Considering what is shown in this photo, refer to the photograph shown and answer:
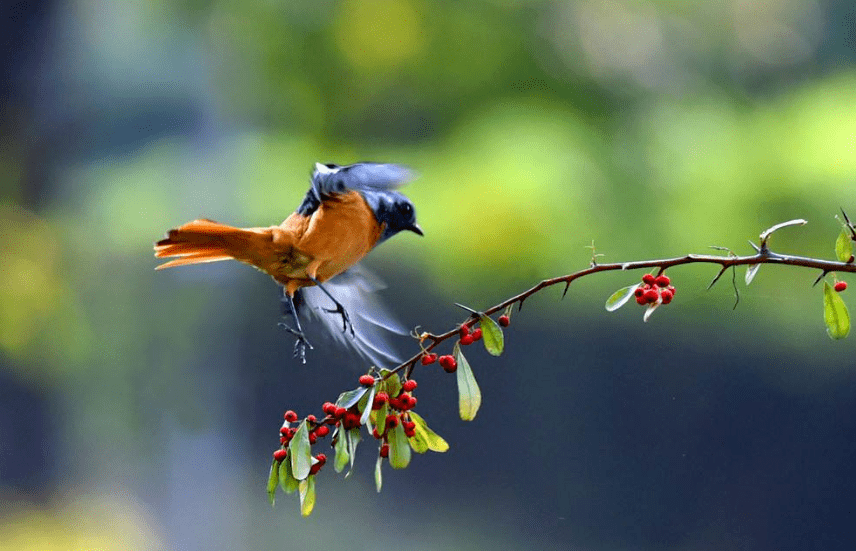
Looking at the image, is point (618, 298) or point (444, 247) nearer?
point (618, 298)

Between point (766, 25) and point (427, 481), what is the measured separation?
2.81 feet

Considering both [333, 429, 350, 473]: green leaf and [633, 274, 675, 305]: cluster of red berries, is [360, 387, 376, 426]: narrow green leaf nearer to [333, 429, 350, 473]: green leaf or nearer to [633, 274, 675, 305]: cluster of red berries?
[333, 429, 350, 473]: green leaf

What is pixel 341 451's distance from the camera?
0.50m

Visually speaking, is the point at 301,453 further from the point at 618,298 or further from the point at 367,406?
the point at 618,298

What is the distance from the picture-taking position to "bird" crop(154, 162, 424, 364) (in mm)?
531

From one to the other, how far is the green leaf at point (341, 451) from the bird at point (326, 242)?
0.20ft

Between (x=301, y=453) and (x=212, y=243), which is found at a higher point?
(x=212, y=243)

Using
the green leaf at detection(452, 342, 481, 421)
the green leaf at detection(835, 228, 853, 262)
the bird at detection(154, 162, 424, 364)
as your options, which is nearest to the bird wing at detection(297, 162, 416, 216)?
the bird at detection(154, 162, 424, 364)

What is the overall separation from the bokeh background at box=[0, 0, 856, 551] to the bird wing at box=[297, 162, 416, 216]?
564 mm

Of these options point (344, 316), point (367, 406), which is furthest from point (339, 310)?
point (367, 406)

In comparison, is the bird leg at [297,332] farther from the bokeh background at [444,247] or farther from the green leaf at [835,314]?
the bokeh background at [444,247]

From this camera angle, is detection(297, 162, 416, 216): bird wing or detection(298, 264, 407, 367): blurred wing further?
detection(298, 264, 407, 367): blurred wing

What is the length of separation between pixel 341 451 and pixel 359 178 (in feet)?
0.52

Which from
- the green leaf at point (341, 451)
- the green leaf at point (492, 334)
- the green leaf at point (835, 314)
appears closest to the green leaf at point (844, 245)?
the green leaf at point (835, 314)
